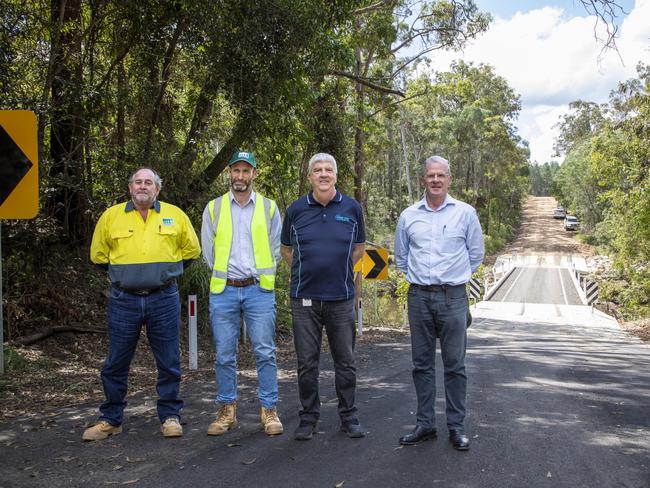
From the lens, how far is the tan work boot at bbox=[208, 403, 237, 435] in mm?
5109

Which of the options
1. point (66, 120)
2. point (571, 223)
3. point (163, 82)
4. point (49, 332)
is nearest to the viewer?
point (49, 332)

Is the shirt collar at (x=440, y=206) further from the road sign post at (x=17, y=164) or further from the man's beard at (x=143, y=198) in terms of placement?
the road sign post at (x=17, y=164)

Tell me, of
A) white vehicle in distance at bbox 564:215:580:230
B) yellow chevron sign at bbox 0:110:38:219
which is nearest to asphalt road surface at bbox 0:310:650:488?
yellow chevron sign at bbox 0:110:38:219

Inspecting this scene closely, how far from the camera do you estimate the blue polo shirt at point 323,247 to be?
5074mm

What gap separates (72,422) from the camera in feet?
18.0

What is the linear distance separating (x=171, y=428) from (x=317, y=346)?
1.32 metres

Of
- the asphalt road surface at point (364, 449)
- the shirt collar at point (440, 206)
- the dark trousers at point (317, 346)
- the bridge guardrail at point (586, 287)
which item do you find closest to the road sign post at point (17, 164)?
the asphalt road surface at point (364, 449)

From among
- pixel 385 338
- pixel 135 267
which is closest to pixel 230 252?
pixel 135 267

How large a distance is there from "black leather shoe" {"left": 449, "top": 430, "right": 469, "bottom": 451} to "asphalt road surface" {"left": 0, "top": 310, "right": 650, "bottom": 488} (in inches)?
2.2

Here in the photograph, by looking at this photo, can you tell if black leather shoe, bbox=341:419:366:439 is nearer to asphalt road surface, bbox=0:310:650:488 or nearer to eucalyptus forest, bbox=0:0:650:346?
asphalt road surface, bbox=0:310:650:488

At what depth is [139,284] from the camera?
5.06m

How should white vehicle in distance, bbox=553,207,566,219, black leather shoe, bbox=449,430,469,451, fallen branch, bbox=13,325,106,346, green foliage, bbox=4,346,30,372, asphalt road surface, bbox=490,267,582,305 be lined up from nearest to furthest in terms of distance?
black leather shoe, bbox=449,430,469,451 → green foliage, bbox=4,346,30,372 → fallen branch, bbox=13,325,106,346 → asphalt road surface, bbox=490,267,582,305 → white vehicle in distance, bbox=553,207,566,219

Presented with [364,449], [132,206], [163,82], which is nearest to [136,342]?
[132,206]

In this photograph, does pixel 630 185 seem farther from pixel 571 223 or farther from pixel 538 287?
pixel 571 223
